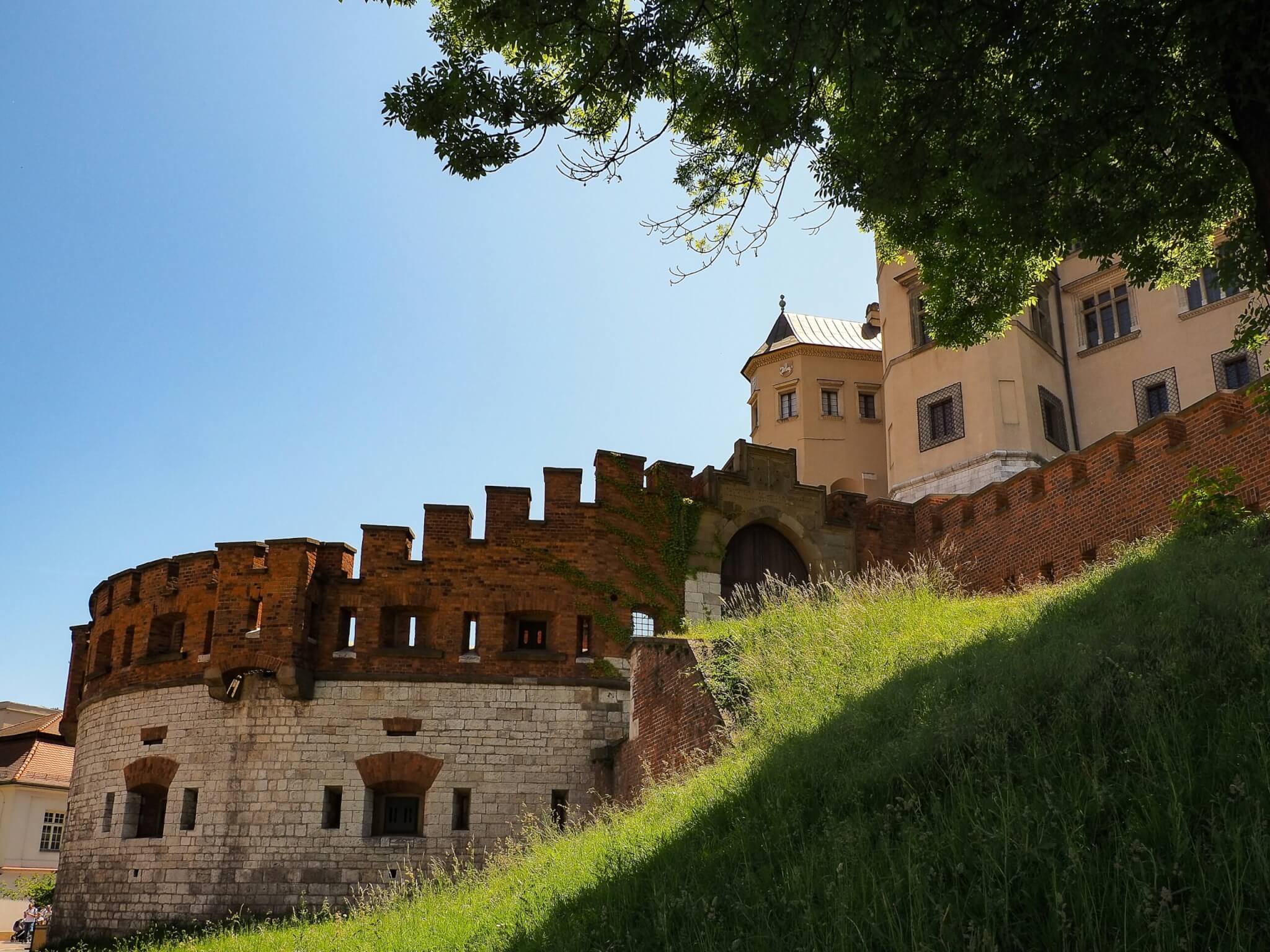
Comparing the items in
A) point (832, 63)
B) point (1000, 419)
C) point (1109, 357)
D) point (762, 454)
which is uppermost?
point (1109, 357)

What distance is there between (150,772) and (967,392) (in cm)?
2026

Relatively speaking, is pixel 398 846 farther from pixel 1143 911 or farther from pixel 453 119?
pixel 1143 911

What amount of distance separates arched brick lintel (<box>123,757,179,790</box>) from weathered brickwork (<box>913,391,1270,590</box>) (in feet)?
47.3

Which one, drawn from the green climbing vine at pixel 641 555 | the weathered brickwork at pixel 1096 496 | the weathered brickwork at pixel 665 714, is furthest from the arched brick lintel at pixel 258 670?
the weathered brickwork at pixel 1096 496

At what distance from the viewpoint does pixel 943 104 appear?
8562 mm

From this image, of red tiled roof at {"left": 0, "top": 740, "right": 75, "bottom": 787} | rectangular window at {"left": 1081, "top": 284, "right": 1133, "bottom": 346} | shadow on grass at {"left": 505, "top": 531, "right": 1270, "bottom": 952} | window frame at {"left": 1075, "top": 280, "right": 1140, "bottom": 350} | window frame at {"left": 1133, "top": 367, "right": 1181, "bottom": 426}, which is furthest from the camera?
red tiled roof at {"left": 0, "top": 740, "right": 75, "bottom": 787}

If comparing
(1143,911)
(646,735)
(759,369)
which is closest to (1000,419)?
(759,369)

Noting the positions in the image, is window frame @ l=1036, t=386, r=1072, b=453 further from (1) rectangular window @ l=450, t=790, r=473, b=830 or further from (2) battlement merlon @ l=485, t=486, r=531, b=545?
(1) rectangular window @ l=450, t=790, r=473, b=830

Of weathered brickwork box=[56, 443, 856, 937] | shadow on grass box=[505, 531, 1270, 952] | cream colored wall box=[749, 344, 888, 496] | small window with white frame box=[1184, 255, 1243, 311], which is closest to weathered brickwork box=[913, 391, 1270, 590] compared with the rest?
weathered brickwork box=[56, 443, 856, 937]

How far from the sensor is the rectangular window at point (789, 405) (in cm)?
3381

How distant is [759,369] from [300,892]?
75.9 feet

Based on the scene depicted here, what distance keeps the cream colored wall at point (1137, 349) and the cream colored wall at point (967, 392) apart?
751 mm

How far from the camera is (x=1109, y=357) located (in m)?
27.6

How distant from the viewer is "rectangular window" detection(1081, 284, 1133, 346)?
27.7m
